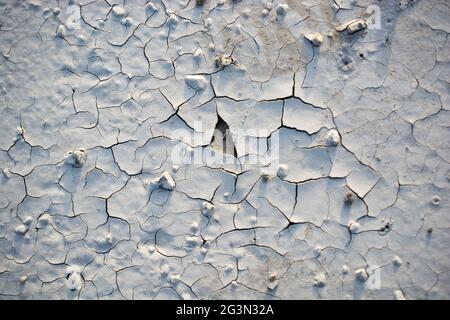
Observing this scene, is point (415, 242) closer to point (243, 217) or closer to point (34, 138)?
point (243, 217)

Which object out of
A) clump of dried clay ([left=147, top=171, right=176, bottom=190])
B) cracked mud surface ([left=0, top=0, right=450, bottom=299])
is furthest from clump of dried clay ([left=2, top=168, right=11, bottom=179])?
clump of dried clay ([left=147, top=171, right=176, bottom=190])

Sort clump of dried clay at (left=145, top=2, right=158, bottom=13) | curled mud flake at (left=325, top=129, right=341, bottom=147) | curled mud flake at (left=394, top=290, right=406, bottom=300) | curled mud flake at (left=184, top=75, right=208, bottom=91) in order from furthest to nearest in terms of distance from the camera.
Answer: clump of dried clay at (left=145, top=2, right=158, bottom=13) < curled mud flake at (left=184, top=75, right=208, bottom=91) < curled mud flake at (left=325, top=129, right=341, bottom=147) < curled mud flake at (left=394, top=290, right=406, bottom=300)

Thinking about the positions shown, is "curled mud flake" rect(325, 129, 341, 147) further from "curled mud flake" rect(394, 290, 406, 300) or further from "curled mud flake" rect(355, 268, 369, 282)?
"curled mud flake" rect(394, 290, 406, 300)

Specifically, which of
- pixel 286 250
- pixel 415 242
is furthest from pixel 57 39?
pixel 415 242

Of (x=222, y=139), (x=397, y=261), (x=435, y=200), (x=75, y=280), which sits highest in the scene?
(x=222, y=139)

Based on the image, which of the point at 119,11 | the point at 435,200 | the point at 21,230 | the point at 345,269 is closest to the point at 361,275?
the point at 345,269

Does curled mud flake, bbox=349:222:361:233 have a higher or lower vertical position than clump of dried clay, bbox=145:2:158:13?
lower

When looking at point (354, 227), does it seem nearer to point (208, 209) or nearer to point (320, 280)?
point (320, 280)

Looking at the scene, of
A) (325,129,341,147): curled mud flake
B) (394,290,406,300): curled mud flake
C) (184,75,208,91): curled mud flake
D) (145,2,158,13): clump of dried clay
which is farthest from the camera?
(145,2,158,13): clump of dried clay
